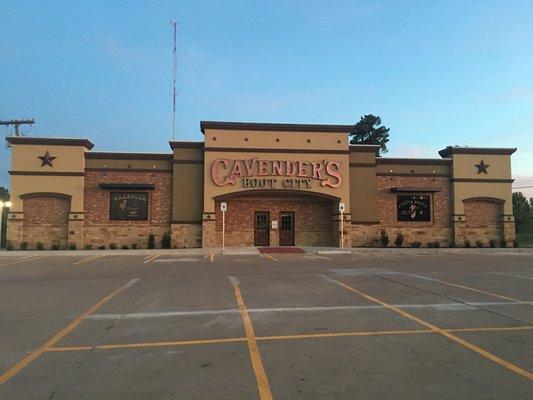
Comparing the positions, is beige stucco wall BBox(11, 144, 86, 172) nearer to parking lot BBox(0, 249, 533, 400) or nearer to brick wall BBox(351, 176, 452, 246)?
parking lot BBox(0, 249, 533, 400)

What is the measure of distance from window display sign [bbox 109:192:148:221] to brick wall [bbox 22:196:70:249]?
272cm

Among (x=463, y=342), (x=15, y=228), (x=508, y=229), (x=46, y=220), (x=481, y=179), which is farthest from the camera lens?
(x=481, y=179)

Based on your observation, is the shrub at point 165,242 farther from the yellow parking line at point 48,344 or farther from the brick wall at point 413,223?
the yellow parking line at point 48,344

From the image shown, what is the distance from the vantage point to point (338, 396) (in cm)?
431

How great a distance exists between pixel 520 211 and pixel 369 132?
20.9 m

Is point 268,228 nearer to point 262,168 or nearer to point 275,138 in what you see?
point 262,168

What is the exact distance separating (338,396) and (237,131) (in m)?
25.3

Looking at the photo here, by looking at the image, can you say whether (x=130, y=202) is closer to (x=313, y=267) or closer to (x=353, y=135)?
(x=313, y=267)

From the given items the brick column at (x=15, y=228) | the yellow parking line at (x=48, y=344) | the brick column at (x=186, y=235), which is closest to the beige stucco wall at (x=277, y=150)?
the brick column at (x=186, y=235)

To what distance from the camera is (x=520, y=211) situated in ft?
182

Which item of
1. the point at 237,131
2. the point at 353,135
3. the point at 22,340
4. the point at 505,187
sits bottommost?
the point at 22,340

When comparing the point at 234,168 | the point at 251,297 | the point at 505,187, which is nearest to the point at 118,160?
the point at 234,168

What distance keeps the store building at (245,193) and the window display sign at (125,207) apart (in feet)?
0.21

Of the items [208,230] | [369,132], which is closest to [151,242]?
[208,230]
